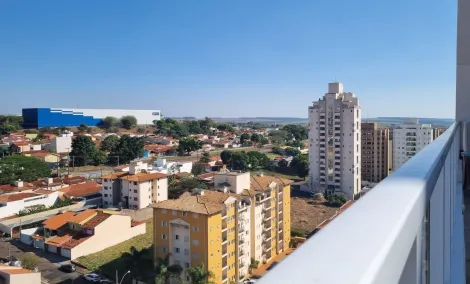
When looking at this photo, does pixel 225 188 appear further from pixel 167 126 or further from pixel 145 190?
pixel 167 126

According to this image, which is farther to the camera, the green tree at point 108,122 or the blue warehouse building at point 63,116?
the green tree at point 108,122

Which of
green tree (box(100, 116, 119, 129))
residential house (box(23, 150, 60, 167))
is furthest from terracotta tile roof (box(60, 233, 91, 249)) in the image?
green tree (box(100, 116, 119, 129))

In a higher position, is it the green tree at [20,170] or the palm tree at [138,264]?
the green tree at [20,170]

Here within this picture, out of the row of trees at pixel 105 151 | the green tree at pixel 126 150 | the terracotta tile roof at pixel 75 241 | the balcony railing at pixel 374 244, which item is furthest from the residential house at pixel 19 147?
the balcony railing at pixel 374 244

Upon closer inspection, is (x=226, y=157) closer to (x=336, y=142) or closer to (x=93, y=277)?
(x=336, y=142)

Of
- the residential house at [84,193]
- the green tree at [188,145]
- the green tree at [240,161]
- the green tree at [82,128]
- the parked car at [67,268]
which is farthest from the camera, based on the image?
the green tree at [82,128]

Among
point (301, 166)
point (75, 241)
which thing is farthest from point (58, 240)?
point (301, 166)

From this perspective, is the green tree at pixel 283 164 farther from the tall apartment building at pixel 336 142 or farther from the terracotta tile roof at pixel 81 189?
the terracotta tile roof at pixel 81 189

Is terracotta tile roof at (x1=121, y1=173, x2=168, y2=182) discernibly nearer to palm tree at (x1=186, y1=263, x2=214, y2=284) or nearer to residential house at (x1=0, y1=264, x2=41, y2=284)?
residential house at (x1=0, y1=264, x2=41, y2=284)
